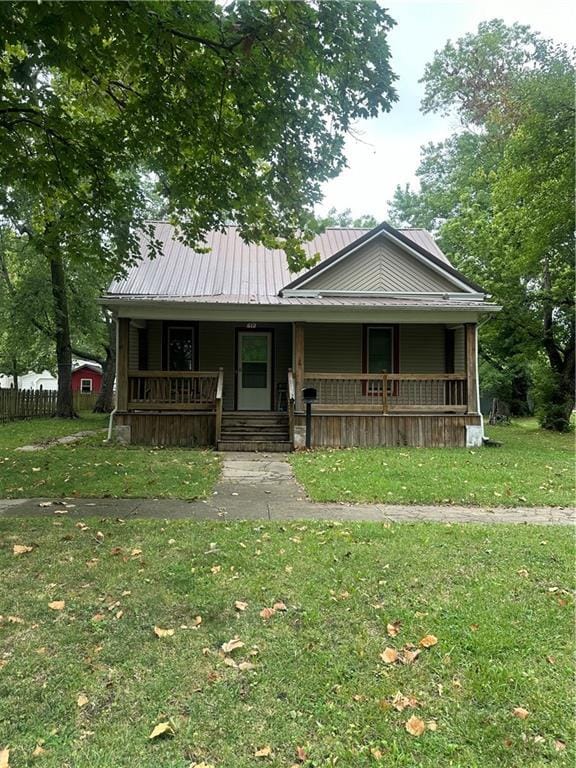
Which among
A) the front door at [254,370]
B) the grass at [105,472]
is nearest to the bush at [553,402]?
the front door at [254,370]

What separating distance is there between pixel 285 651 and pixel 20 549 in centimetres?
268

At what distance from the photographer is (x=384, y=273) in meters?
14.0

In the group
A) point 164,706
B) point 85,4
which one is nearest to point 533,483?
point 164,706

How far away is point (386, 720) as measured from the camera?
2.43 meters

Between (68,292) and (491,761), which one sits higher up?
(68,292)

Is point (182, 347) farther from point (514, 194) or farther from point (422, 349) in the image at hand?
point (514, 194)

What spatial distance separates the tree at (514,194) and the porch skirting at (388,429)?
6712 millimetres

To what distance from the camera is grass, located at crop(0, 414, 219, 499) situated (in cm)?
681

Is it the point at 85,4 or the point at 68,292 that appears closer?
the point at 85,4

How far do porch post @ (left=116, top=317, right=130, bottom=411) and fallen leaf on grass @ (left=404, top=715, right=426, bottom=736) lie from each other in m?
10.4

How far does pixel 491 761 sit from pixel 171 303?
10748 millimetres

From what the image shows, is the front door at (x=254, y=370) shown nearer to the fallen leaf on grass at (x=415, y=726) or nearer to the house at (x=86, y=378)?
the fallen leaf on grass at (x=415, y=726)

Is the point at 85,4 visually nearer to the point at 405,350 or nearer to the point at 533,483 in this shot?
the point at 533,483

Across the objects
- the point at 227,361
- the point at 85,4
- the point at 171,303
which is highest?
the point at 85,4
